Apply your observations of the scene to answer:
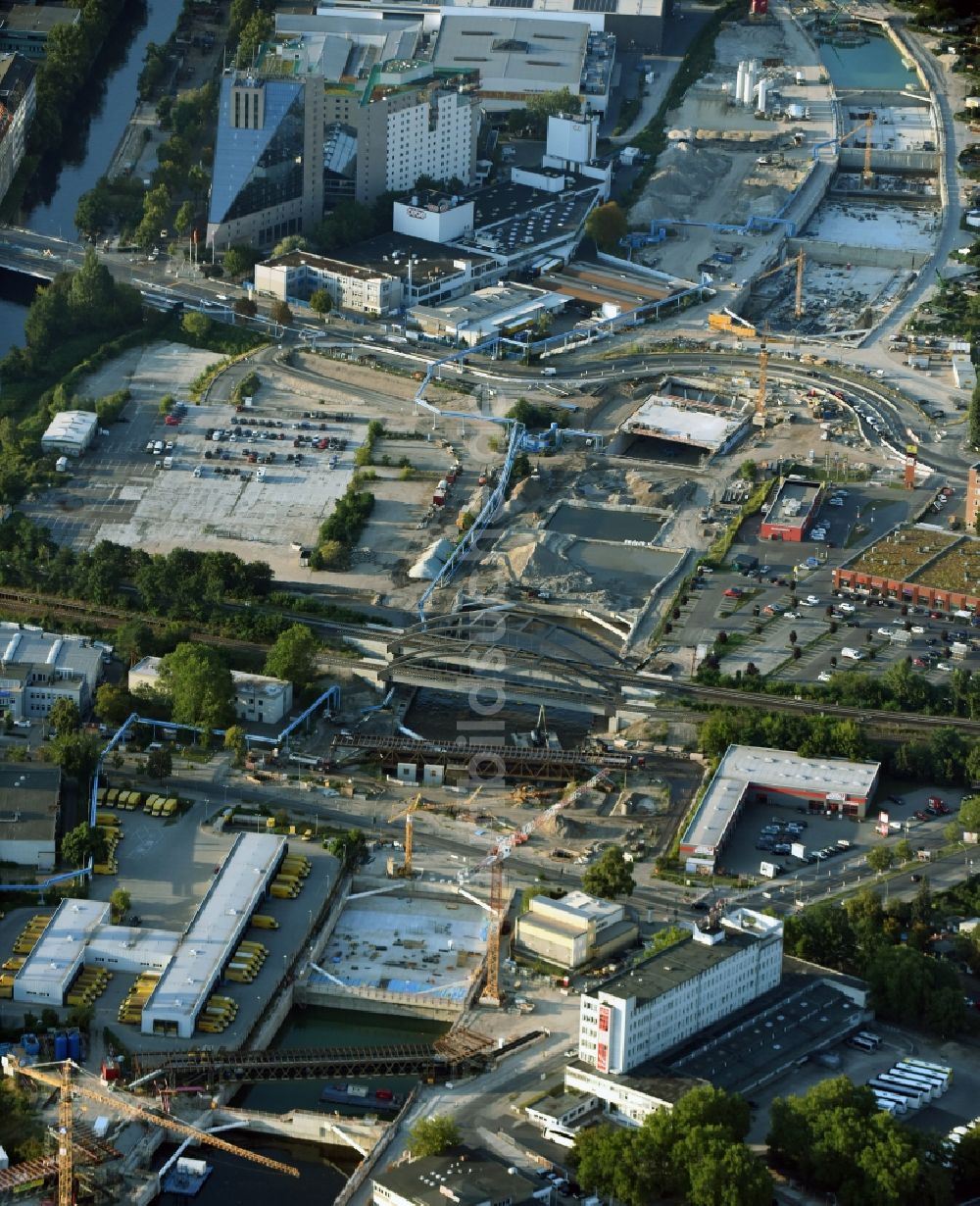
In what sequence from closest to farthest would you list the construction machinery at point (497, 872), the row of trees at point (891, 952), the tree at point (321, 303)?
1. the row of trees at point (891, 952)
2. the construction machinery at point (497, 872)
3. the tree at point (321, 303)

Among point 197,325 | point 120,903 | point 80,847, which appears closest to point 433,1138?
point 120,903

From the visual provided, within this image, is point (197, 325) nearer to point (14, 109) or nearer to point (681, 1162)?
point (14, 109)

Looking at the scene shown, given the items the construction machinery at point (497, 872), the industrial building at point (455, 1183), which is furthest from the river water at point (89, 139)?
the industrial building at point (455, 1183)

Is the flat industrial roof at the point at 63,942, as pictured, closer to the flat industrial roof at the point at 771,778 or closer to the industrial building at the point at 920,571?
the flat industrial roof at the point at 771,778

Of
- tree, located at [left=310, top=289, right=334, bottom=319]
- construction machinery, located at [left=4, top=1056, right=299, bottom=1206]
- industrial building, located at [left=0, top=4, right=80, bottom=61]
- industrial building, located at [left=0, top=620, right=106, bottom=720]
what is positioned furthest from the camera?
industrial building, located at [left=0, top=4, right=80, bottom=61]

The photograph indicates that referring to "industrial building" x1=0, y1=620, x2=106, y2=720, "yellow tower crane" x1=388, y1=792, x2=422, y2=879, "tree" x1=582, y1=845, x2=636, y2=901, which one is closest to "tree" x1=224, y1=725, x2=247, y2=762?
"industrial building" x1=0, y1=620, x2=106, y2=720

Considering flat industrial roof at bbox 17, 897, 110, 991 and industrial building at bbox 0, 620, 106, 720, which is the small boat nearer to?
flat industrial roof at bbox 17, 897, 110, 991

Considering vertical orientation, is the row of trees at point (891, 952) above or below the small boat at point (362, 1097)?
above

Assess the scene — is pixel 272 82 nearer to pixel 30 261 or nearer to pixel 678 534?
pixel 30 261
